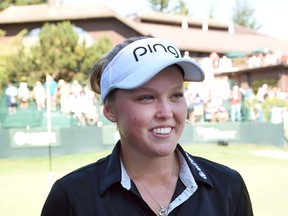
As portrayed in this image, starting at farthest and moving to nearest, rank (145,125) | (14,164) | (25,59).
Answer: (25,59), (14,164), (145,125)

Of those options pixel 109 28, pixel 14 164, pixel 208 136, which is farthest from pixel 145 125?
pixel 109 28

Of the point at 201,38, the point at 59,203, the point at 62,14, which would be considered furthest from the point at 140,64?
the point at 201,38

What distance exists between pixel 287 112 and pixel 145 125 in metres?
17.1

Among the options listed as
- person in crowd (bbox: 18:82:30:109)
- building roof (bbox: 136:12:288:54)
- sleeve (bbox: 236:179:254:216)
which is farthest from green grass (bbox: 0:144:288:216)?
building roof (bbox: 136:12:288:54)

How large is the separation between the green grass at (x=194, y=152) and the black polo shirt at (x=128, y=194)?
599cm

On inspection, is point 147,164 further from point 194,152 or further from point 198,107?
point 198,107

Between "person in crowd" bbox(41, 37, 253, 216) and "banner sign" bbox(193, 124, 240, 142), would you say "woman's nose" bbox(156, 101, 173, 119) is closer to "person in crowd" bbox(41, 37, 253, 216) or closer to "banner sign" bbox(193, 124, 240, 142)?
"person in crowd" bbox(41, 37, 253, 216)

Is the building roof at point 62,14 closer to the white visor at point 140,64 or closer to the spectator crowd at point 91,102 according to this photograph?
the spectator crowd at point 91,102

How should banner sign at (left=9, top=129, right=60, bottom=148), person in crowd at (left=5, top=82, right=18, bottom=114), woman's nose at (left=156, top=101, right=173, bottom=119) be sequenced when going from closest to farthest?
woman's nose at (left=156, top=101, right=173, bottom=119) → banner sign at (left=9, top=129, right=60, bottom=148) → person in crowd at (left=5, top=82, right=18, bottom=114)

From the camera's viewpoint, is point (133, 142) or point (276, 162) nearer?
point (133, 142)

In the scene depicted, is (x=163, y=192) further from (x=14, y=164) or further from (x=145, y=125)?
(x=14, y=164)

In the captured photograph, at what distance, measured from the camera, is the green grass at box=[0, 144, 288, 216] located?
8.55m

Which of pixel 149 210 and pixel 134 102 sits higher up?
pixel 134 102

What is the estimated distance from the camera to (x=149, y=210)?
6.26 feet
